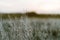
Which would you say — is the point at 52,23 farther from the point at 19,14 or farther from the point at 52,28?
the point at 19,14

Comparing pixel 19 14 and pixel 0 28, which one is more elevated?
pixel 19 14

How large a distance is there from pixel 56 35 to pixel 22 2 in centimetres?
42

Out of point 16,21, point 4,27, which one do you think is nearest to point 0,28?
point 4,27

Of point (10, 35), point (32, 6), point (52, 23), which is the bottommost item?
point (10, 35)

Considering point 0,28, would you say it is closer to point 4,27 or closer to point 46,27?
point 4,27

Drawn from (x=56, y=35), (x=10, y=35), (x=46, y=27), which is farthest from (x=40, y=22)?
(x=10, y=35)

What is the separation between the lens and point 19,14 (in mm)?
1149

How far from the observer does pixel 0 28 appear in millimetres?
1158

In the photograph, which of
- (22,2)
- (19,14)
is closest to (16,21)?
(19,14)

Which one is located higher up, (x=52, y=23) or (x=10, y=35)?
(x=52, y=23)

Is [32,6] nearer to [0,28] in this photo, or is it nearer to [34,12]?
[34,12]

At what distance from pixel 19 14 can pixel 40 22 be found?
20 cm

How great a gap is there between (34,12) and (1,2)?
Result: 0.99ft

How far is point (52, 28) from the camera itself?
3.79 ft
